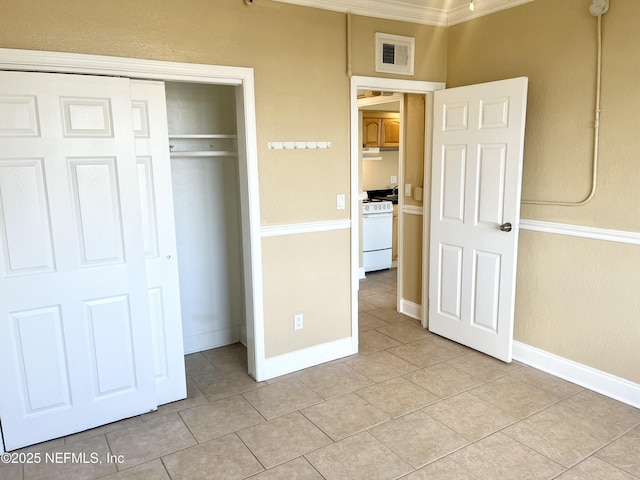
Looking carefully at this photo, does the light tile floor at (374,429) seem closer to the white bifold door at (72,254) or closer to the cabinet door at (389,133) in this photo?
the white bifold door at (72,254)

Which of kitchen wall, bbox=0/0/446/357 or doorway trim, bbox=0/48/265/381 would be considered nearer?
doorway trim, bbox=0/48/265/381

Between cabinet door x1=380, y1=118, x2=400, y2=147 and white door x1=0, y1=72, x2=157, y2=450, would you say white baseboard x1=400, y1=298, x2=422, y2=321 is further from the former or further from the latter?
cabinet door x1=380, y1=118, x2=400, y2=147

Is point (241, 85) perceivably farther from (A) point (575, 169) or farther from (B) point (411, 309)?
(B) point (411, 309)

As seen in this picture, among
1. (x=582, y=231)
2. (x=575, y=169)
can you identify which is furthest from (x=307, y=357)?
(x=575, y=169)

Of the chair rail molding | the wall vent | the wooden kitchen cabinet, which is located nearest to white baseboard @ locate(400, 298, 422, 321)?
the chair rail molding

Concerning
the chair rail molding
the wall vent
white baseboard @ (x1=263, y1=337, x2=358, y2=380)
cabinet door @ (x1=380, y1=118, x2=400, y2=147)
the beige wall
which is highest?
the wall vent

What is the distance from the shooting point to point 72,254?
2568 millimetres

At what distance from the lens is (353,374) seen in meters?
Answer: 3.43

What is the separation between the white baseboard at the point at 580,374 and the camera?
2932 millimetres

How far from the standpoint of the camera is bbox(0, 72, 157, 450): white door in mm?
2406

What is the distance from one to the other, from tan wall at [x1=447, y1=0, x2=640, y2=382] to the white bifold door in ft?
8.77

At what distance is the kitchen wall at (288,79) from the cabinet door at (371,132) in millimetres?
2566

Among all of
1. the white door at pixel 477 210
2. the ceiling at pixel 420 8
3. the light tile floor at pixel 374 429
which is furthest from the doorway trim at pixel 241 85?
the white door at pixel 477 210

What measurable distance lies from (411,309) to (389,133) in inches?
121
